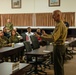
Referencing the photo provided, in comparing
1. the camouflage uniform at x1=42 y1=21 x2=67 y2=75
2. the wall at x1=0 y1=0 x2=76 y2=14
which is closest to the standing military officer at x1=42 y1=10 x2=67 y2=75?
the camouflage uniform at x1=42 y1=21 x2=67 y2=75

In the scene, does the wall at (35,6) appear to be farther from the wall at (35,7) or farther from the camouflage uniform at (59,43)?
the camouflage uniform at (59,43)

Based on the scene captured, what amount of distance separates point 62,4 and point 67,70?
7.52 m

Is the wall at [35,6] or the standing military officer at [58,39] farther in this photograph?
the wall at [35,6]

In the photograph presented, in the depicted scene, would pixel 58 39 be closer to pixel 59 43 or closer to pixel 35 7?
pixel 59 43

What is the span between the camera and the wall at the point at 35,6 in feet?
44.8

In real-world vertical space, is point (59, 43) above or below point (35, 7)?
below

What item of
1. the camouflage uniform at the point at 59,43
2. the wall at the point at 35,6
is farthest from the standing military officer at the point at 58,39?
the wall at the point at 35,6

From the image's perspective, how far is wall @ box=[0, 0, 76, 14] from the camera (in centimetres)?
1365

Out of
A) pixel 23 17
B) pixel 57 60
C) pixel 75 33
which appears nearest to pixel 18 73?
pixel 57 60

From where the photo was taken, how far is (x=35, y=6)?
14477 mm

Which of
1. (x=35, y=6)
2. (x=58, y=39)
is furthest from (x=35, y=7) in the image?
(x=58, y=39)

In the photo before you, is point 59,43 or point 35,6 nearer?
point 59,43

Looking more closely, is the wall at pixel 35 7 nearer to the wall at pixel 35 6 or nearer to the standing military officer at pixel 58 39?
the wall at pixel 35 6

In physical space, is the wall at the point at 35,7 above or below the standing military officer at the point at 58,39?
above
